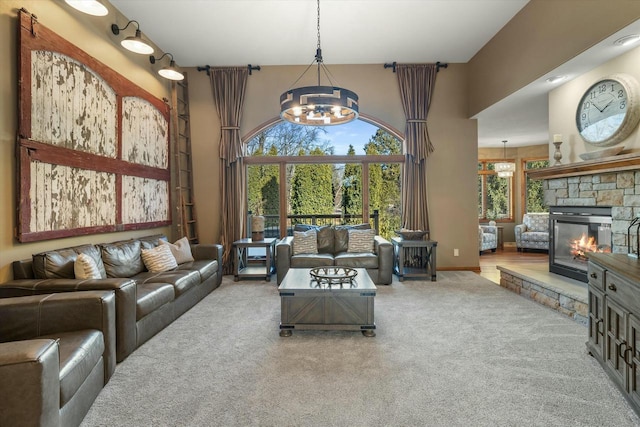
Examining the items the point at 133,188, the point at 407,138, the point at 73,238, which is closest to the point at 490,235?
the point at 407,138

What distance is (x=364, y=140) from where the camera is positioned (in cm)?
614

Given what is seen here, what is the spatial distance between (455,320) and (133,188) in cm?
429

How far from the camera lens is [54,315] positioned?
2133mm

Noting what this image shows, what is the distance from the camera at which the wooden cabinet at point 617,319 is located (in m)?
1.91

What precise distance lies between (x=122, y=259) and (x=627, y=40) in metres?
5.55

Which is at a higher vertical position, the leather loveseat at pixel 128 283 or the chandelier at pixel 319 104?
the chandelier at pixel 319 104

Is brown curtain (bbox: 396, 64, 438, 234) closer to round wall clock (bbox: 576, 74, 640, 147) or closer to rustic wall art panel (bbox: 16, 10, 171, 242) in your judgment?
round wall clock (bbox: 576, 74, 640, 147)

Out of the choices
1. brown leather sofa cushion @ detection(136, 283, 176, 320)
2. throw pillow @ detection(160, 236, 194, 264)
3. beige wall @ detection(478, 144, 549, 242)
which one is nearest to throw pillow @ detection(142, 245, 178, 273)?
throw pillow @ detection(160, 236, 194, 264)

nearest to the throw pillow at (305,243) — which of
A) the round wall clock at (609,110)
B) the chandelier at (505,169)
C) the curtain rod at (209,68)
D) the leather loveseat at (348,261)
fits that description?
the leather loveseat at (348,261)

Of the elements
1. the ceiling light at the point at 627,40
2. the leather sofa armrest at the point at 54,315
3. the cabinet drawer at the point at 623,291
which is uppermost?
the ceiling light at the point at 627,40

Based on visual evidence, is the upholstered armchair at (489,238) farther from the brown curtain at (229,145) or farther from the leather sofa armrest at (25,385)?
the leather sofa armrest at (25,385)

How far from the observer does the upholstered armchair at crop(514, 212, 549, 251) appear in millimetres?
7969

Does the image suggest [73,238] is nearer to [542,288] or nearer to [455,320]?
[455,320]

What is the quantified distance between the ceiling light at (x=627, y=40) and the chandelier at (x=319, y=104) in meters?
2.55
